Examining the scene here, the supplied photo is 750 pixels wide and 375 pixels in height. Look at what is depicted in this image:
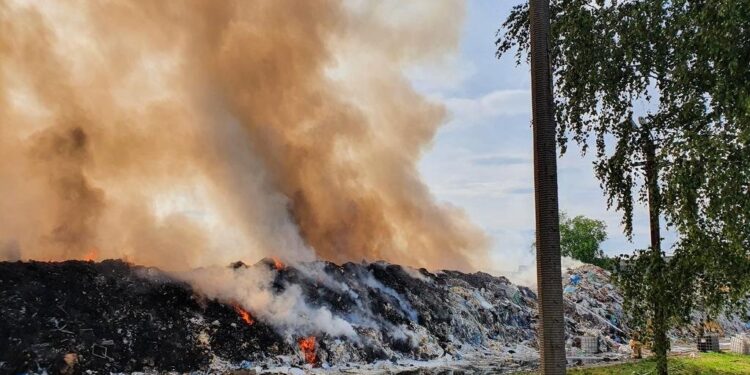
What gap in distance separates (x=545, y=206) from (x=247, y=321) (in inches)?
550

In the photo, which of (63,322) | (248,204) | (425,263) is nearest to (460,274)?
(425,263)

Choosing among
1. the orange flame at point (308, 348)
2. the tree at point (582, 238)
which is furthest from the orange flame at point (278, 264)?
the tree at point (582, 238)

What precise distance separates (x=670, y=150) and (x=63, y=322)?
52.5ft

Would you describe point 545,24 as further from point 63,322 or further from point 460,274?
point 460,274

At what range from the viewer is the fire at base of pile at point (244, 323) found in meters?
14.6

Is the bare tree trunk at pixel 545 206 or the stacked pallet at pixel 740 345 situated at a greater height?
the bare tree trunk at pixel 545 206

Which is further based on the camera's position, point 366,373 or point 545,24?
point 366,373

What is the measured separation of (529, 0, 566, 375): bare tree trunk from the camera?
217 inches

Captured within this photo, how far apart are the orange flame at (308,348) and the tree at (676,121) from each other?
11.0m

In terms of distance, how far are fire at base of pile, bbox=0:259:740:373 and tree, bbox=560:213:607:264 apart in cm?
3005

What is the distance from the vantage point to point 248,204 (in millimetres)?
22281

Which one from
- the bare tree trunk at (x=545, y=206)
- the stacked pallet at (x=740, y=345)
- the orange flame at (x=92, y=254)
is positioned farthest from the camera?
the orange flame at (x=92, y=254)

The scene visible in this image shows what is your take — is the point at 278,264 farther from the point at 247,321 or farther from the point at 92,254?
the point at 92,254

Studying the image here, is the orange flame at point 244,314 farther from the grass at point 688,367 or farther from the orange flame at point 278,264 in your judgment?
the grass at point 688,367
